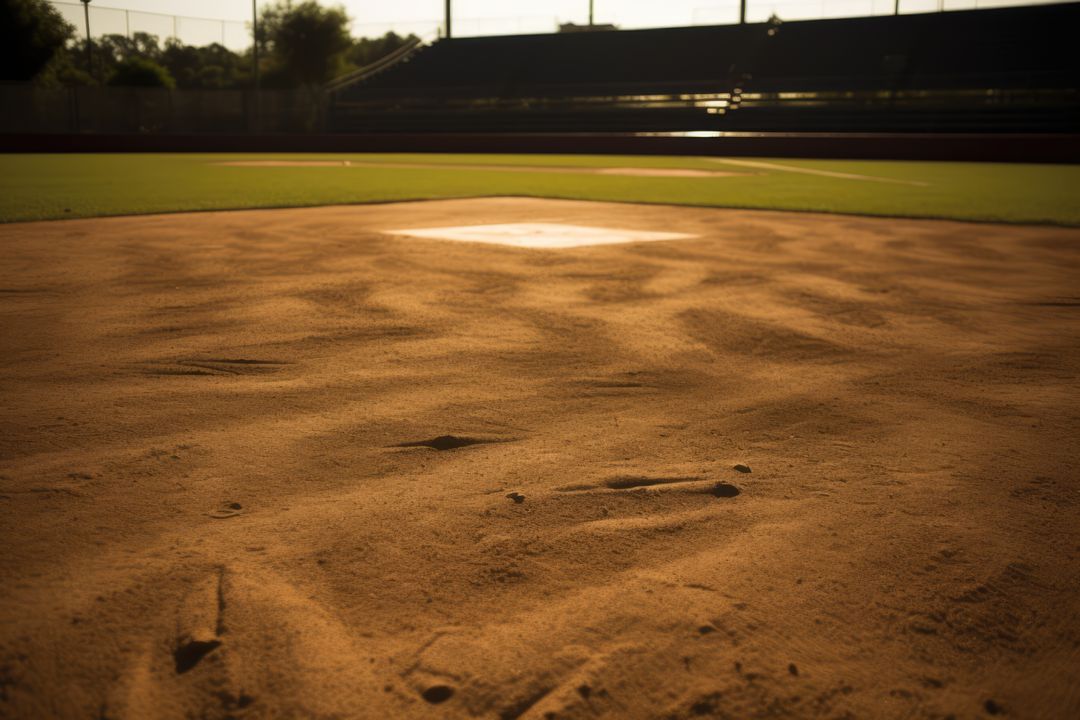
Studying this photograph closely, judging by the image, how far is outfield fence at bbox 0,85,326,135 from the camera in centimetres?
2311

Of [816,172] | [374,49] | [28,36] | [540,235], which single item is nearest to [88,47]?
[28,36]

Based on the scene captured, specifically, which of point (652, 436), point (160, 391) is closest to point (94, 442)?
point (160, 391)

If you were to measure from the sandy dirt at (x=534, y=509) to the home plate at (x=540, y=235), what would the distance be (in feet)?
5.65

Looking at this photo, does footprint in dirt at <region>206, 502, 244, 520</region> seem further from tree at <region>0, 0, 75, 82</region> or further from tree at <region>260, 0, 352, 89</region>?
tree at <region>260, 0, 352, 89</region>

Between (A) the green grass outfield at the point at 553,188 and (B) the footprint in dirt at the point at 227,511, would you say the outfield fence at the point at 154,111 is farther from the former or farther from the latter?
(B) the footprint in dirt at the point at 227,511

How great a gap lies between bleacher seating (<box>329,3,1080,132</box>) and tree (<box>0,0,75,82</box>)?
357 inches

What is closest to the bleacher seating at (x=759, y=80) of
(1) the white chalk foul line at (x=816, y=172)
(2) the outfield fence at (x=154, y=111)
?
(2) the outfield fence at (x=154, y=111)

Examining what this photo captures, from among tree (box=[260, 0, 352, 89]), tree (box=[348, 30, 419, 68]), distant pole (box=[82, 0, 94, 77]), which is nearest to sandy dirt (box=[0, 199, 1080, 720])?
distant pole (box=[82, 0, 94, 77])

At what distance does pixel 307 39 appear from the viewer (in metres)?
47.1

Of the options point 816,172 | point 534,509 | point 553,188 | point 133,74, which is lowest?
point 534,509

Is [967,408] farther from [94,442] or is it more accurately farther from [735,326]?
[94,442]

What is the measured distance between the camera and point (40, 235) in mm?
5164

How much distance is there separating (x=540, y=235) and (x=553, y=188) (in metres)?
4.38

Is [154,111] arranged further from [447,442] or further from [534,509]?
[534,509]
